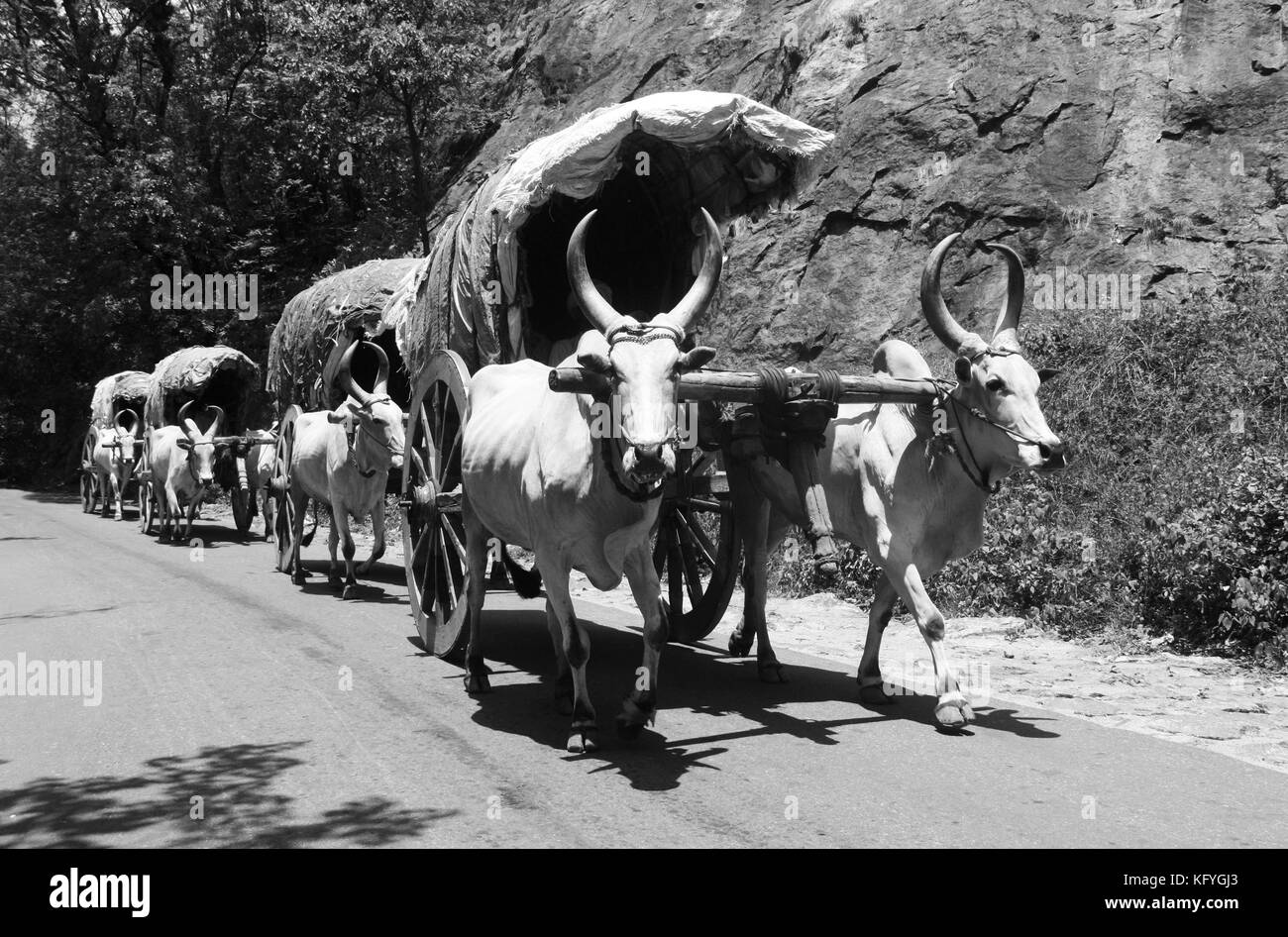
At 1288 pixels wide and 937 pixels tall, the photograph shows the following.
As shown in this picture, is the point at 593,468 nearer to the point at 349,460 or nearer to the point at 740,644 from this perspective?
the point at 740,644

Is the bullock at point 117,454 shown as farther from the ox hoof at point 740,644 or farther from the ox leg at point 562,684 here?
the ox leg at point 562,684

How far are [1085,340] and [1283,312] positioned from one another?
2.00 metres

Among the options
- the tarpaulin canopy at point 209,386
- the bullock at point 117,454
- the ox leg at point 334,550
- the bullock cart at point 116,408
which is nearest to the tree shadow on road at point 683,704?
the ox leg at point 334,550

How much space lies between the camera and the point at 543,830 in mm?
4492

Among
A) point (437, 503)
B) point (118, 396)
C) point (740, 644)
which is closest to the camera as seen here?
point (437, 503)

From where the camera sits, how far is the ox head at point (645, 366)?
4.93m

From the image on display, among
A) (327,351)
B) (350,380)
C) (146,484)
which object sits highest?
(327,351)

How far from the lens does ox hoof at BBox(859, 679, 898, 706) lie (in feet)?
21.9

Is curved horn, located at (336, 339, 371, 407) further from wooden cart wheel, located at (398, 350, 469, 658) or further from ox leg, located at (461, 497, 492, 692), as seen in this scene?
ox leg, located at (461, 497, 492, 692)

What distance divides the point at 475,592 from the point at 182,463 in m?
12.5

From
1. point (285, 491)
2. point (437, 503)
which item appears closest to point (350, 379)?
A: point (285, 491)

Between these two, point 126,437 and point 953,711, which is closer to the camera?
point 953,711

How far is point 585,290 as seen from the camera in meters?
5.59

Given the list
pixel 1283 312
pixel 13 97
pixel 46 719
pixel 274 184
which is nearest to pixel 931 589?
pixel 1283 312
